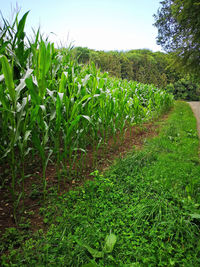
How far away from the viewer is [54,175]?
2465 millimetres

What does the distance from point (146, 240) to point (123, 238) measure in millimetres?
184

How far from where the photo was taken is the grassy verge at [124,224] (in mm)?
1282

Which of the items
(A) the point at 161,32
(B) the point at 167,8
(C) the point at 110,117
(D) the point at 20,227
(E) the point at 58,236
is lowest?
(D) the point at 20,227

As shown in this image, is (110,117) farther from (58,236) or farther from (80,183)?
(58,236)

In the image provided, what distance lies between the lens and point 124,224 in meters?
1.58

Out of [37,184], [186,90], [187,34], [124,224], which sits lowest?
[37,184]

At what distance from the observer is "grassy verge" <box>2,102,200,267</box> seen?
1.28 meters

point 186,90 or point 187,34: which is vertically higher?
point 187,34

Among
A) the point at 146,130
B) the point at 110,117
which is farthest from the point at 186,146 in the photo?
the point at 110,117

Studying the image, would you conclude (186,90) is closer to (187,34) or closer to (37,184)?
(187,34)

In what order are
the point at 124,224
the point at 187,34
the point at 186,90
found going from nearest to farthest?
the point at 124,224 < the point at 187,34 < the point at 186,90

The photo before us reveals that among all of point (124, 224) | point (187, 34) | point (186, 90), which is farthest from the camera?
point (186, 90)

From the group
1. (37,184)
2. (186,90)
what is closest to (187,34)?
(37,184)

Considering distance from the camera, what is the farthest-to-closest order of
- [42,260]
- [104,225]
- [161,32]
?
[161,32], [104,225], [42,260]
